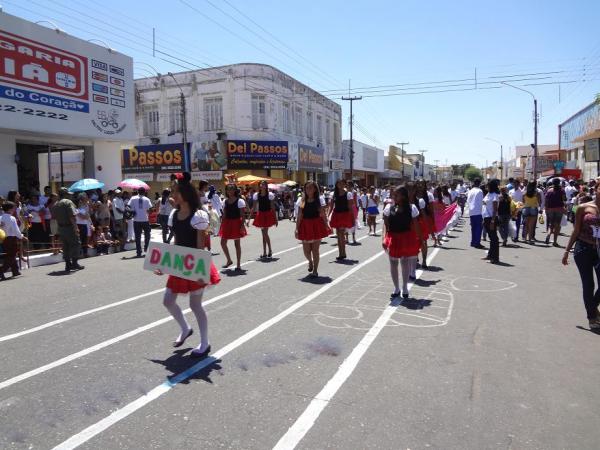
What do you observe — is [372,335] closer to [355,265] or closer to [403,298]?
[403,298]

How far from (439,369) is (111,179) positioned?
58.7 ft

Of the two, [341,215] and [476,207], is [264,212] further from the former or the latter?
[476,207]

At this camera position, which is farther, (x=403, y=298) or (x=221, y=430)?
(x=403, y=298)

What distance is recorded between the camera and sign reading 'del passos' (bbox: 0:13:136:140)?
1470 centimetres

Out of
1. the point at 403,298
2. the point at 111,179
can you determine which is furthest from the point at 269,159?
the point at 403,298

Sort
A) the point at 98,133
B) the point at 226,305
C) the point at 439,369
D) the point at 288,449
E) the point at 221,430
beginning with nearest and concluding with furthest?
1. the point at 288,449
2. the point at 221,430
3. the point at 439,369
4. the point at 226,305
5. the point at 98,133

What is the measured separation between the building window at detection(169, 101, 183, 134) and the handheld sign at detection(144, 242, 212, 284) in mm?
36632

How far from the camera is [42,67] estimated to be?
617 inches

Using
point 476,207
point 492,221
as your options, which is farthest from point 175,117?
point 492,221

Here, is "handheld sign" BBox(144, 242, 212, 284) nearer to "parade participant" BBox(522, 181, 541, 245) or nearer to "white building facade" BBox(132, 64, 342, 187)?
"parade participant" BBox(522, 181, 541, 245)

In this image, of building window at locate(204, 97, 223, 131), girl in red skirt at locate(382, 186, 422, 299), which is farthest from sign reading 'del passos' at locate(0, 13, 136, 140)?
building window at locate(204, 97, 223, 131)

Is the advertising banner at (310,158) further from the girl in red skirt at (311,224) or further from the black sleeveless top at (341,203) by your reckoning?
the girl in red skirt at (311,224)

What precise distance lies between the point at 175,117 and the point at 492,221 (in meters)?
33.8

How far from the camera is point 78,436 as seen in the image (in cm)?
339
